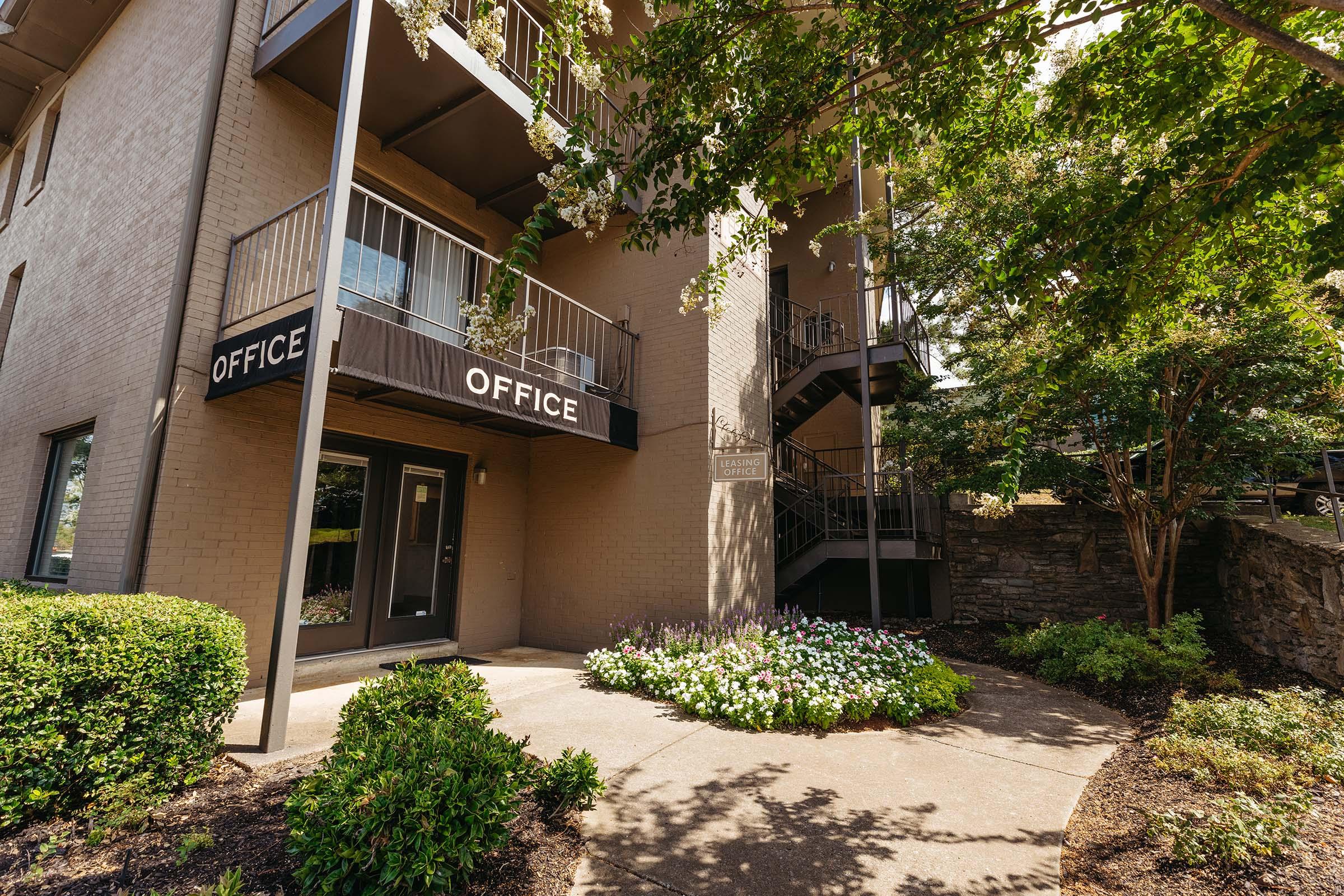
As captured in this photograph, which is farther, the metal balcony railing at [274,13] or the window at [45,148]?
the window at [45,148]

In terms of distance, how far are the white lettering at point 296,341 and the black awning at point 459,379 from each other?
0.93 ft

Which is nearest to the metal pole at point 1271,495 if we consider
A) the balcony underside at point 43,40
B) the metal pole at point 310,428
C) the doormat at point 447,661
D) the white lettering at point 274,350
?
the doormat at point 447,661

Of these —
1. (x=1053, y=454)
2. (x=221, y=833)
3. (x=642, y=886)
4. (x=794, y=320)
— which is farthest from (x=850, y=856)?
(x=794, y=320)

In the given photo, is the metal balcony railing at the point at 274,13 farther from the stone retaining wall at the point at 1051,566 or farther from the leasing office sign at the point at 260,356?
the stone retaining wall at the point at 1051,566

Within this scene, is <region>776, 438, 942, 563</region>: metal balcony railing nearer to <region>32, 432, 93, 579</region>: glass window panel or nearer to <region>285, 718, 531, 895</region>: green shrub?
<region>285, 718, 531, 895</region>: green shrub

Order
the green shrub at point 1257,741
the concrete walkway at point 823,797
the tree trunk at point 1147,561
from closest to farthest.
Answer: the concrete walkway at point 823,797 < the green shrub at point 1257,741 < the tree trunk at point 1147,561

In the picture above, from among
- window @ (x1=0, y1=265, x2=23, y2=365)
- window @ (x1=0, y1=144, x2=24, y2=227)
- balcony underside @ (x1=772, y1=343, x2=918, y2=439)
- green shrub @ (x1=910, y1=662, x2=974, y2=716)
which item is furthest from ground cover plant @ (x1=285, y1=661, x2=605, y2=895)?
window @ (x1=0, y1=144, x2=24, y2=227)

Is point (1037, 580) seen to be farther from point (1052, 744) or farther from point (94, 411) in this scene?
point (94, 411)

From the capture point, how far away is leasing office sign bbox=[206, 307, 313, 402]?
450cm

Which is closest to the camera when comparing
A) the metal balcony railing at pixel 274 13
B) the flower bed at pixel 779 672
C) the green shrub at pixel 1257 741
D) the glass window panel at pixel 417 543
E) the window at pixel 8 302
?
the green shrub at pixel 1257 741

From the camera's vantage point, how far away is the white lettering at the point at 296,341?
4.48 meters

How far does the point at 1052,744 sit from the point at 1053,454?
Result: 4.59 m

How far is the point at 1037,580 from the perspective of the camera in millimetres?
9453

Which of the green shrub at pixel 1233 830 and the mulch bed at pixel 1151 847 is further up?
the green shrub at pixel 1233 830
